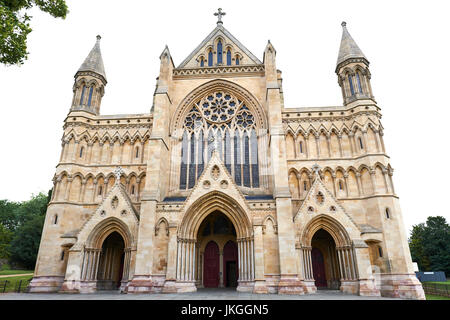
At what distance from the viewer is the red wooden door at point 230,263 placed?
21.8 m

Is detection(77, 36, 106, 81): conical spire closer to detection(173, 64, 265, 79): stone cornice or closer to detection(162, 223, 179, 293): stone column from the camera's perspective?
detection(173, 64, 265, 79): stone cornice

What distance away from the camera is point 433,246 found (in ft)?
182

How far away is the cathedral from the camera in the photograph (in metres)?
18.4

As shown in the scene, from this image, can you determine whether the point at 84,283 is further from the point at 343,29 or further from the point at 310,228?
the point at 343,29

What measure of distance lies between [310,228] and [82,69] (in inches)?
953

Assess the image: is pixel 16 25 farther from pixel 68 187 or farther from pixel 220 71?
pixel 220 71

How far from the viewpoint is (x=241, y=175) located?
23094 mm

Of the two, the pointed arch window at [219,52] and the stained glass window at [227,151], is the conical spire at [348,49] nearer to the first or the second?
the pointed arch window at [219,52]

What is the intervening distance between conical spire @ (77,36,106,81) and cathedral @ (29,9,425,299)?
153 millimetres

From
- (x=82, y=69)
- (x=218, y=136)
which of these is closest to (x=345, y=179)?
(x=218, y=136)

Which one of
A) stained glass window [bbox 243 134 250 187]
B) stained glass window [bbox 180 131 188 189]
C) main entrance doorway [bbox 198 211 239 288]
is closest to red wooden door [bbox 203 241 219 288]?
main entrance doorway [bbox 198 211 239 288]

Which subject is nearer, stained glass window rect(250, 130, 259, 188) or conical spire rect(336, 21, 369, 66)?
stained glass window rect(250, 130, 259, 188)

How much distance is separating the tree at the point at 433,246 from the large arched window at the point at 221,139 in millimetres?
52383

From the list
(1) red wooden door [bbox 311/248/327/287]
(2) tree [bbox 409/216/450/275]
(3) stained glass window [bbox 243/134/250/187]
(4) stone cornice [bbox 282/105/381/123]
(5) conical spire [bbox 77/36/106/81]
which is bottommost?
(1) red wooden door [bbox 311/248/327/287]
